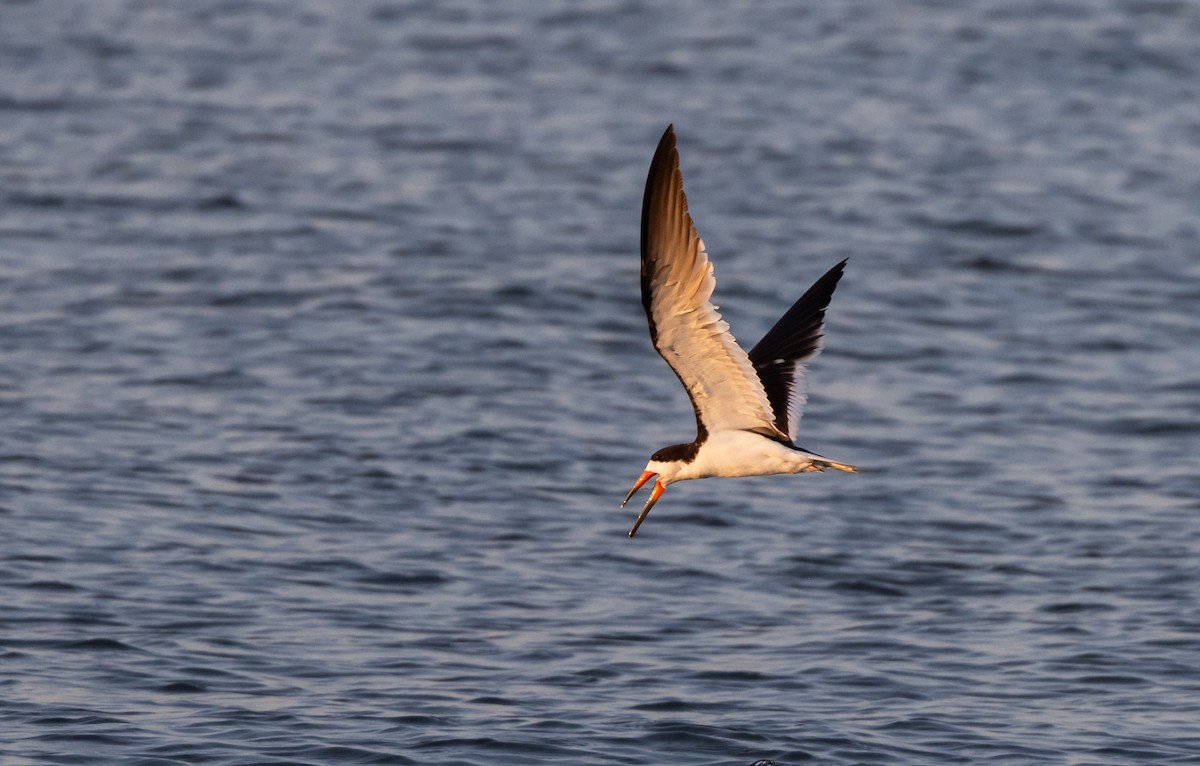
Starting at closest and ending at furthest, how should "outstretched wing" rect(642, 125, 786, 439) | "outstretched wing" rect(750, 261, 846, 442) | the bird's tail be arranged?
"outstretched wing" rect(642, 125, 786, 439)
the bird's tail
"outstretched wing" rect(750, 261, 846, 442)

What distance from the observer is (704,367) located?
905 centimetres

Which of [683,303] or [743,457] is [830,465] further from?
[683,303]

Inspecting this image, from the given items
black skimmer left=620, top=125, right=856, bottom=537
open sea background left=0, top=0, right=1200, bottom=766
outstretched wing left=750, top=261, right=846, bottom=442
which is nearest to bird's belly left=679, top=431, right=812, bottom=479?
black skimmer left=620, top=125, right=856, bottom=537

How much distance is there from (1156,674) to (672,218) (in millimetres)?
4008

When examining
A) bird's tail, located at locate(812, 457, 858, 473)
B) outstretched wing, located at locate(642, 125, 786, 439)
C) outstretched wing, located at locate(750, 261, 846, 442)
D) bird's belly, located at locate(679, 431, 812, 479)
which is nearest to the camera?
outstretched wing, located at locate(642, 125, 786, 439)

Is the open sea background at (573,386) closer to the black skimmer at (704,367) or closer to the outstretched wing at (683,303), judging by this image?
the black skimmer at (704,367)

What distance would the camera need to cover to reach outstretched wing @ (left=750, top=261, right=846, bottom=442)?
33.4 ft

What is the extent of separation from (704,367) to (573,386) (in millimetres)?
6084

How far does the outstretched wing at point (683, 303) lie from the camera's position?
8.42 meters

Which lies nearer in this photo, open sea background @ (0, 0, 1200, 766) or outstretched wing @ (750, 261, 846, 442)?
open sea background @ (0, 0, 1200, 766)

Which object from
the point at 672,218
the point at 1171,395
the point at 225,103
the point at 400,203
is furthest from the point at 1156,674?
the point at 225,103

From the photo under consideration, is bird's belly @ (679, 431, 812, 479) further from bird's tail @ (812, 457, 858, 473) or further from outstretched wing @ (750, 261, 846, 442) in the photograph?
outstretched wing @ (750, 261, 846, 442)

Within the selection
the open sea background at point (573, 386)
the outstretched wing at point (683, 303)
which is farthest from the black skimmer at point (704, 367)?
the open sea background at point (573, 386)

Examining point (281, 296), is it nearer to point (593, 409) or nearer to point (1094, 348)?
point (593, 409)
